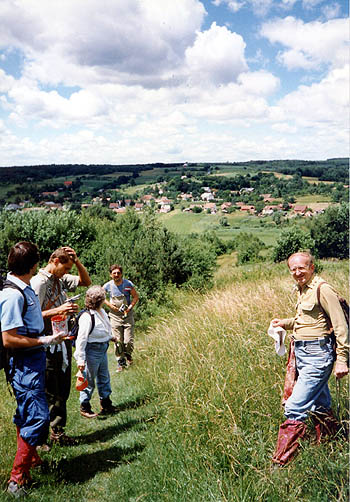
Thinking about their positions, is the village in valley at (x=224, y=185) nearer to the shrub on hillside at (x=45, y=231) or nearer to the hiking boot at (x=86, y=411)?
the shrub on hillside at (x=45, y=231)

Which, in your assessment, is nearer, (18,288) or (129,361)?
(18,288)

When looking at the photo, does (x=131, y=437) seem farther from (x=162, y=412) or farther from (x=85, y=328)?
(x=85, y=328)

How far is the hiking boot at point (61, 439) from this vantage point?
4195mm

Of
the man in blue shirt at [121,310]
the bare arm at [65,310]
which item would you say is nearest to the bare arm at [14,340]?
the bare arm at [65,310]

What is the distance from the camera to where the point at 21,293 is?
3164mm

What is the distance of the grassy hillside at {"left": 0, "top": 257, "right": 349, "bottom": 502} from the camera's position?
114 inches

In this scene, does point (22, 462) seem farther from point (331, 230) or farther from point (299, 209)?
point (299, 209)

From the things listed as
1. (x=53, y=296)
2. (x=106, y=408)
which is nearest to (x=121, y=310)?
(x=106, y=408)

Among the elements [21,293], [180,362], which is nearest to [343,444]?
[180,362]

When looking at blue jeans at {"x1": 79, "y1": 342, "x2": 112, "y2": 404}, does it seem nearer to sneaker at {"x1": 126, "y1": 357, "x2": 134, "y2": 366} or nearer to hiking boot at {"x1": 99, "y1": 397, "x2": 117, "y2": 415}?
hiking boot at {"x1": 99, "y1": 397, "x2": 117, "y2": 415}

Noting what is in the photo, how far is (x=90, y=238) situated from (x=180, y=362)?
82.8ft

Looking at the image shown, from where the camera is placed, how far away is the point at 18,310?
10.2 feet

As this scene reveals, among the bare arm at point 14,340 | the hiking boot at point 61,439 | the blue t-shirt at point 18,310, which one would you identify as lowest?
the hiking boot at point 61,439

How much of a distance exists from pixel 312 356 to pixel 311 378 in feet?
0.58
